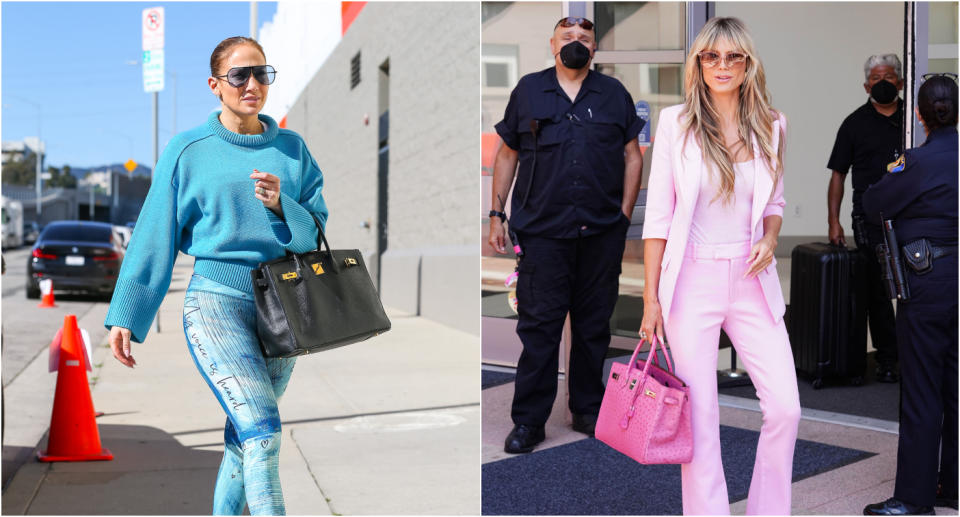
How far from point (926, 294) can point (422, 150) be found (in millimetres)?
10455

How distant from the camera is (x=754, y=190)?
333 centimetres

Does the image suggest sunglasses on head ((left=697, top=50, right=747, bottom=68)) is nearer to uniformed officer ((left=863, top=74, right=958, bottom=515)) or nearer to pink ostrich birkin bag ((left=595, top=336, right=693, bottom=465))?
pink ostrich birkin bag ((left=595, top=336, right=693, bottom=465))

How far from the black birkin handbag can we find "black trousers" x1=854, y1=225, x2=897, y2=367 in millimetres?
4599

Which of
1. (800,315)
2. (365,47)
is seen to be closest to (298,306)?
(800,315)

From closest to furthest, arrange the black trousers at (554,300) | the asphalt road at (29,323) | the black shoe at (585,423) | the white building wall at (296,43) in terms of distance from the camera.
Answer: the black trousers at (554,300) < the black shoe at (585,423) < the asphalt road at (29,323) < the white building wall at (296,43)

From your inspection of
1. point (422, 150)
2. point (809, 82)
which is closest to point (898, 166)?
point (422, 150)

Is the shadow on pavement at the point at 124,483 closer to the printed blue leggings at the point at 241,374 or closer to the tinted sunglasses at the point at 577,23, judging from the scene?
the printed blue leggings at the point at 241,374

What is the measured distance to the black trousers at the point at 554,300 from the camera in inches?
202

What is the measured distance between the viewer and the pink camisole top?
10.9 ft

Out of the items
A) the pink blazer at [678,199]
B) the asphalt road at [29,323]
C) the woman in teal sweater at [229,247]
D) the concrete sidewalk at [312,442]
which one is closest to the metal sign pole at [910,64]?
the pink blazer at [678,199]

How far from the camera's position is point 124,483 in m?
5.04

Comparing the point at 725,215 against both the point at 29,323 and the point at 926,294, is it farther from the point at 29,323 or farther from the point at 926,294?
the point at 29,323

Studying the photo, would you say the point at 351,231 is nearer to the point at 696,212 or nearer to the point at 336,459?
the point at 336,459

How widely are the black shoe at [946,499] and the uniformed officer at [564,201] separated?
1.78 m
